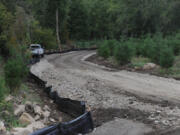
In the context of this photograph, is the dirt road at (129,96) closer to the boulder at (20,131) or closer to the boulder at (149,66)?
the boulder at (149,66)

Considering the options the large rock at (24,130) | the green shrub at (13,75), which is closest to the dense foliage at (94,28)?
the green shrub at (13,75)

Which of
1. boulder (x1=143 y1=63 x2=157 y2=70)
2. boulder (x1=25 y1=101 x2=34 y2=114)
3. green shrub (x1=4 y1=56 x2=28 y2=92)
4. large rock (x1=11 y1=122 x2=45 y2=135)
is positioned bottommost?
boulder (x1=143 y1=63 x2=157 y2=70)

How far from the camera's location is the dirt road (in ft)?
24.0

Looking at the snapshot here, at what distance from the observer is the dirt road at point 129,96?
24.0 feet

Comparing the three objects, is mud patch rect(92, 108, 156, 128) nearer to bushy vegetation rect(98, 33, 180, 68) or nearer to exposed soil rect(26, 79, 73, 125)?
exposed soil rect(26, 79, 73, 125)

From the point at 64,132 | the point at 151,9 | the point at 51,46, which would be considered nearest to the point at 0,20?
the point at 64,132

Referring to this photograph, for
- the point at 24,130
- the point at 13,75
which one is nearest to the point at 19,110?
the point at 24,130

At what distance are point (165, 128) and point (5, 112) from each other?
4586 millimetres

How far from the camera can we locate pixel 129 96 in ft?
32.0

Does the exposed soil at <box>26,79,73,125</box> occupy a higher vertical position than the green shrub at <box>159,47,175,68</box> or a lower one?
lower

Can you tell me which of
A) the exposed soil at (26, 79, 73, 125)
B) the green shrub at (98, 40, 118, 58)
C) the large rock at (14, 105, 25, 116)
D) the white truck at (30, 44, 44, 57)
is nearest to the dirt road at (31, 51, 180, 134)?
the exposed soil at (26, 79, 73, 125)

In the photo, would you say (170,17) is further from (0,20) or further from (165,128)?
(165,128)

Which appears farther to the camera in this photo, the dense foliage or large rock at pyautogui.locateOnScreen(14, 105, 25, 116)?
the dense foliage

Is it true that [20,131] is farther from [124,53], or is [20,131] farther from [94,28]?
[94,28]
